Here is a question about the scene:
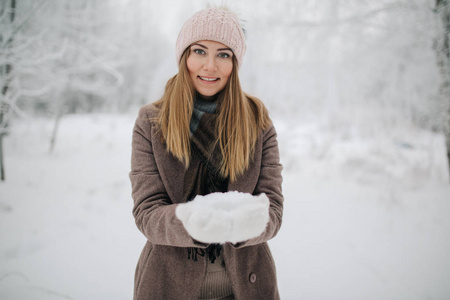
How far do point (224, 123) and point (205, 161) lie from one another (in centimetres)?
25

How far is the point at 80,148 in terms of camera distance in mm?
5676

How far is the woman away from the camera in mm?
1048

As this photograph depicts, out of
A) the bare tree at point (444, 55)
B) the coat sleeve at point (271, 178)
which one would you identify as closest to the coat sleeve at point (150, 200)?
the coat sleeve at point (271, 178)

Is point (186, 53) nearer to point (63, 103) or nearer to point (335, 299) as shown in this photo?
point (335, 299)

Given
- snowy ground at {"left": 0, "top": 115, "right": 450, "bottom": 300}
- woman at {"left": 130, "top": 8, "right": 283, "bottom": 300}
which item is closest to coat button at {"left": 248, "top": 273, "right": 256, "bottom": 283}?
woman at {"left": 130, "top": 8, "right": 283, "bottom": 300}

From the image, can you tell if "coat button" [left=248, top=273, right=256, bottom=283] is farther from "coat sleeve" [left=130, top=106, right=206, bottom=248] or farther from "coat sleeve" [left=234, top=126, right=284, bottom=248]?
"coat sleeve" [left=130, top=106, right=206, bottom=248]

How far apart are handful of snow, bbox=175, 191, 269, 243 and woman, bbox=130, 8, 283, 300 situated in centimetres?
23

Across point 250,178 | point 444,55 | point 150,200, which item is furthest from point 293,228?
point 444,55

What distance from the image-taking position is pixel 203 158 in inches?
46.8

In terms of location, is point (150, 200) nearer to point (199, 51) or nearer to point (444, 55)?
point (199, 51)

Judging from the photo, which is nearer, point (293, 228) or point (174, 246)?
point (174, 246)

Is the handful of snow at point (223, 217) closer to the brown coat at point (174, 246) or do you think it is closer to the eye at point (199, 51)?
the brown coat at point (174, 246)

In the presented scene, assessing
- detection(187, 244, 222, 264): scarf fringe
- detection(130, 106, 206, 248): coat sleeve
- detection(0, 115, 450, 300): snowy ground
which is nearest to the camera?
detection(130, 106, 206, 248): coat sleeve

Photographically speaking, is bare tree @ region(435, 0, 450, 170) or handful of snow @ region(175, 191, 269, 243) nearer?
handful of snow @ region(175, 191, 269, 243)
